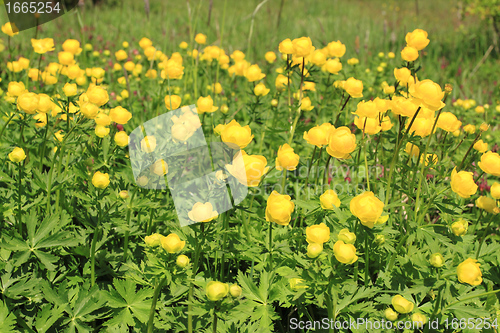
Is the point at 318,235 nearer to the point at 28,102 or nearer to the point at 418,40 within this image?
the point at 418,40

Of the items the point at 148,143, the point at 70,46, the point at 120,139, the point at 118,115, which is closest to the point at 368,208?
the point at 148,143

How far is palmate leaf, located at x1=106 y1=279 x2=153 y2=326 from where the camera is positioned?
4.21ft

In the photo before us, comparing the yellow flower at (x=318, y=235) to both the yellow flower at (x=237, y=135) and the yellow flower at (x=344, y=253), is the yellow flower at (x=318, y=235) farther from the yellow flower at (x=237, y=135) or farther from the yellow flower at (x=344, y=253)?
the yellow flower at (x=237, y=135)

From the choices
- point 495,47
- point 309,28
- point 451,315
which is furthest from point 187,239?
point 495,47

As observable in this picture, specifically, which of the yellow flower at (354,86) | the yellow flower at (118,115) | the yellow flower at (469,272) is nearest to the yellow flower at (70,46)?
the yellow flower at (118,115)

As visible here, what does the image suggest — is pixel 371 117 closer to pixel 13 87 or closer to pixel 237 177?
pixel 237 177

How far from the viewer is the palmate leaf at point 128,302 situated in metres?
1.28

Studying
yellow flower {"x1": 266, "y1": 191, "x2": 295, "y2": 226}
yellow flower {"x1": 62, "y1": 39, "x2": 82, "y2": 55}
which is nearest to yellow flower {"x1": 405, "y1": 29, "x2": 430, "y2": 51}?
yellow flower {"x1": 266, "y1": 191, "x2": 295, "y2": 226}

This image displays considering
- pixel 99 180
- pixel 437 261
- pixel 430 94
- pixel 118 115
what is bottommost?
pixel 437 261

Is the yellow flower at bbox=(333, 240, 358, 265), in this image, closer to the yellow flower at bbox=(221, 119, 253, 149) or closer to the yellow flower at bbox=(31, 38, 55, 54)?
the yellow flower at bbox=(221, 119, 253, 149)

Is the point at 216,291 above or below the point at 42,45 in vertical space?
below

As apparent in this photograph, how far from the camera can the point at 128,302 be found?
4.32ft

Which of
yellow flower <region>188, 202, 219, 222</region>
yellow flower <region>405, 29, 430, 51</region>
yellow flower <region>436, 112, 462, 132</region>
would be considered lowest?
yellow flower <region>188, 202, 219, 222</region>

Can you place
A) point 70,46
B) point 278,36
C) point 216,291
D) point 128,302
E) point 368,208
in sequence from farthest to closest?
1. point 278,36
2. point 70,46
3. point 128,302
4. point 368,208
5. point 216,291
